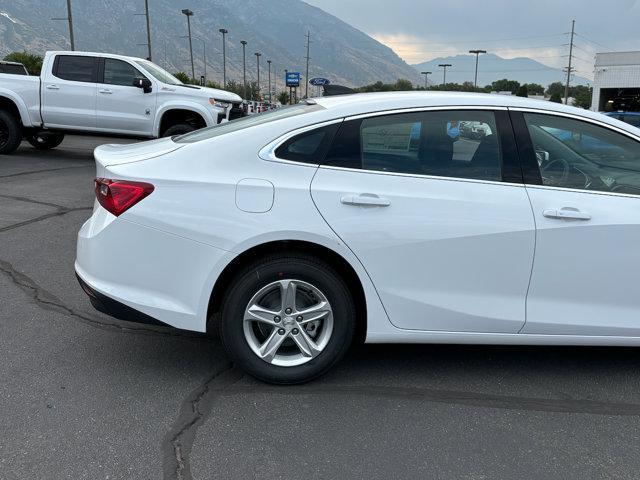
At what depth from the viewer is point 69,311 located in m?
4.42

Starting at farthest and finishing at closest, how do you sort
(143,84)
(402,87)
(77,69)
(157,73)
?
(402,87), (157,73), (77,69), (143,84)

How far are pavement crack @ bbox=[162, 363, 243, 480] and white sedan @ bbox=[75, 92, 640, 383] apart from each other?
241mm

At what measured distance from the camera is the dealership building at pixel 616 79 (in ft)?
169

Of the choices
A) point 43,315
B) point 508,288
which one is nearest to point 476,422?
point 508,288

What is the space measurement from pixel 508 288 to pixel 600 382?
3.06ft

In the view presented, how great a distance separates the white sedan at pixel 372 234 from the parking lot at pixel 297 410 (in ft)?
1.01

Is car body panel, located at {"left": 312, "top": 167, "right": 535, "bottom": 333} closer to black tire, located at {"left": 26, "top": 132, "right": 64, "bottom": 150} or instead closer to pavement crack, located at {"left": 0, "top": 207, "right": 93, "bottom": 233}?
pavement crack, located at {"left": 0, "top": 207, "right": 93, "bottom": 233}

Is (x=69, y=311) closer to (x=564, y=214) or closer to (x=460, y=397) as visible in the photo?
(x=460, y=397)

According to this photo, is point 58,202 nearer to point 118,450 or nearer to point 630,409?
point 118,450

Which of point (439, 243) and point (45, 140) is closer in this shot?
point (439, 243)

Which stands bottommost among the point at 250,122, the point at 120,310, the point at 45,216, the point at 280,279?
the point at 45,216

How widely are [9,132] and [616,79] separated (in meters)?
53.9

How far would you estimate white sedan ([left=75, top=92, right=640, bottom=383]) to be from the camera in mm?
3229

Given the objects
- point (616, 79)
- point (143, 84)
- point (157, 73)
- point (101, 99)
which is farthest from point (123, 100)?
point (616, 79)
